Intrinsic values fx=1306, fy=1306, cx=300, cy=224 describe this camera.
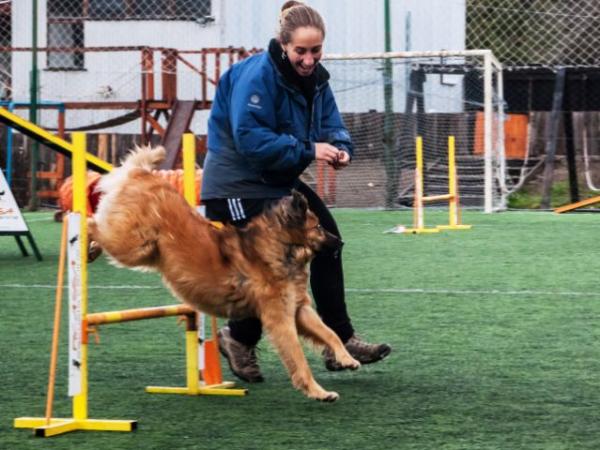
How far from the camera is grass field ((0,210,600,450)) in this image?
4422 millimetres

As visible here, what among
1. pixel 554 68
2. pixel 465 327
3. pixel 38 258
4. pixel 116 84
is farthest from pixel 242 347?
pixel 116 84

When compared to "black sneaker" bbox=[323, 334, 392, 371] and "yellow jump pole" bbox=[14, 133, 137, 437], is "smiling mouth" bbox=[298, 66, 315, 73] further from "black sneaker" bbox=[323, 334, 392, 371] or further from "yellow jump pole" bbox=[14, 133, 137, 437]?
"black sneaker" bbox=[323, 334, 392, 371]

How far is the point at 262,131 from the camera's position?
16.8ft

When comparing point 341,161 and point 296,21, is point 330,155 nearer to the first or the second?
point 341,161

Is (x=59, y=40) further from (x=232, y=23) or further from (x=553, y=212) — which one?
(x=553, y=212)

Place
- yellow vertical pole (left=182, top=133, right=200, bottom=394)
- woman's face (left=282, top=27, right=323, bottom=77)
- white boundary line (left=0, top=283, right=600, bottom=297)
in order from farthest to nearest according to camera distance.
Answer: white boundary line (left=0, top=283, right=600, bottom=297) → yellow vertical pole (left=182, top=133, right=200, bottom=394) → woman's face (left=282, top=27, right=323, bottom=77)

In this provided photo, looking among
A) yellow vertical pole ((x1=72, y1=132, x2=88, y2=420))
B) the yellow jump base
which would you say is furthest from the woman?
the yellow jump base

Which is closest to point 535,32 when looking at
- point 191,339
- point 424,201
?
point 424,201

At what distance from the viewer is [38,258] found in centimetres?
1114

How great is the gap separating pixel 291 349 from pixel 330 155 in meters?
0.82

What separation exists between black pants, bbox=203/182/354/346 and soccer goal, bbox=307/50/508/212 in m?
12.3

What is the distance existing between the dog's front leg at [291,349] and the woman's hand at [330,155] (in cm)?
64

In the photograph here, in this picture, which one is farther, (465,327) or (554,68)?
(554,68)

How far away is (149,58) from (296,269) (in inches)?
656
